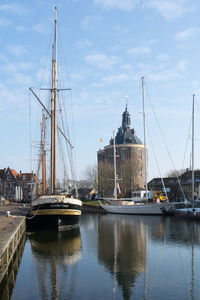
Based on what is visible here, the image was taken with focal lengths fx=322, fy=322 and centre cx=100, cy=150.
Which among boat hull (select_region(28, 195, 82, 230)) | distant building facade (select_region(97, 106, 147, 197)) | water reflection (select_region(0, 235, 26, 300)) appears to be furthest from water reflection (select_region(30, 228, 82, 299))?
distant building facade (select_region(97, 106, 147, 197))

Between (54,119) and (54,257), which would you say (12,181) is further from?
(54,257)

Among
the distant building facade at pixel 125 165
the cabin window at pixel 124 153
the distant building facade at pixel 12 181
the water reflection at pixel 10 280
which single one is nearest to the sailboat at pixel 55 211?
the water reflection at pixel 10 280

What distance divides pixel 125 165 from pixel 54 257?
2257 inches

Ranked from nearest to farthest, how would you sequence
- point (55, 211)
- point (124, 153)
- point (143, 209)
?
point (55, 211)
point (143, 209)
point (124, 153)

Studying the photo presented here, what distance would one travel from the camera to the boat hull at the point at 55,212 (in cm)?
2631

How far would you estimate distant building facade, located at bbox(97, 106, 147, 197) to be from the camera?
72.2 metres

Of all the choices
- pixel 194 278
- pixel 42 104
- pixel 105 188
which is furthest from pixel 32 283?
pixel 105 188

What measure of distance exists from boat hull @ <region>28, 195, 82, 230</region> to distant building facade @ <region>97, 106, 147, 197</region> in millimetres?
34512

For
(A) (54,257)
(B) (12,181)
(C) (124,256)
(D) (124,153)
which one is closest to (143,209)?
(C) (124,256)

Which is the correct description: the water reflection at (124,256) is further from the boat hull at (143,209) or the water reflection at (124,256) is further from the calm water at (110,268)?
the boat hull at (143,209)

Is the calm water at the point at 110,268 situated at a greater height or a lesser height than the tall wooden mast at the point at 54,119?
lesser

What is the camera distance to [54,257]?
56.9ft

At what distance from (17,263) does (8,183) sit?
83525 millimetres

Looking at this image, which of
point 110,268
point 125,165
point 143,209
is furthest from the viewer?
point 125,165
